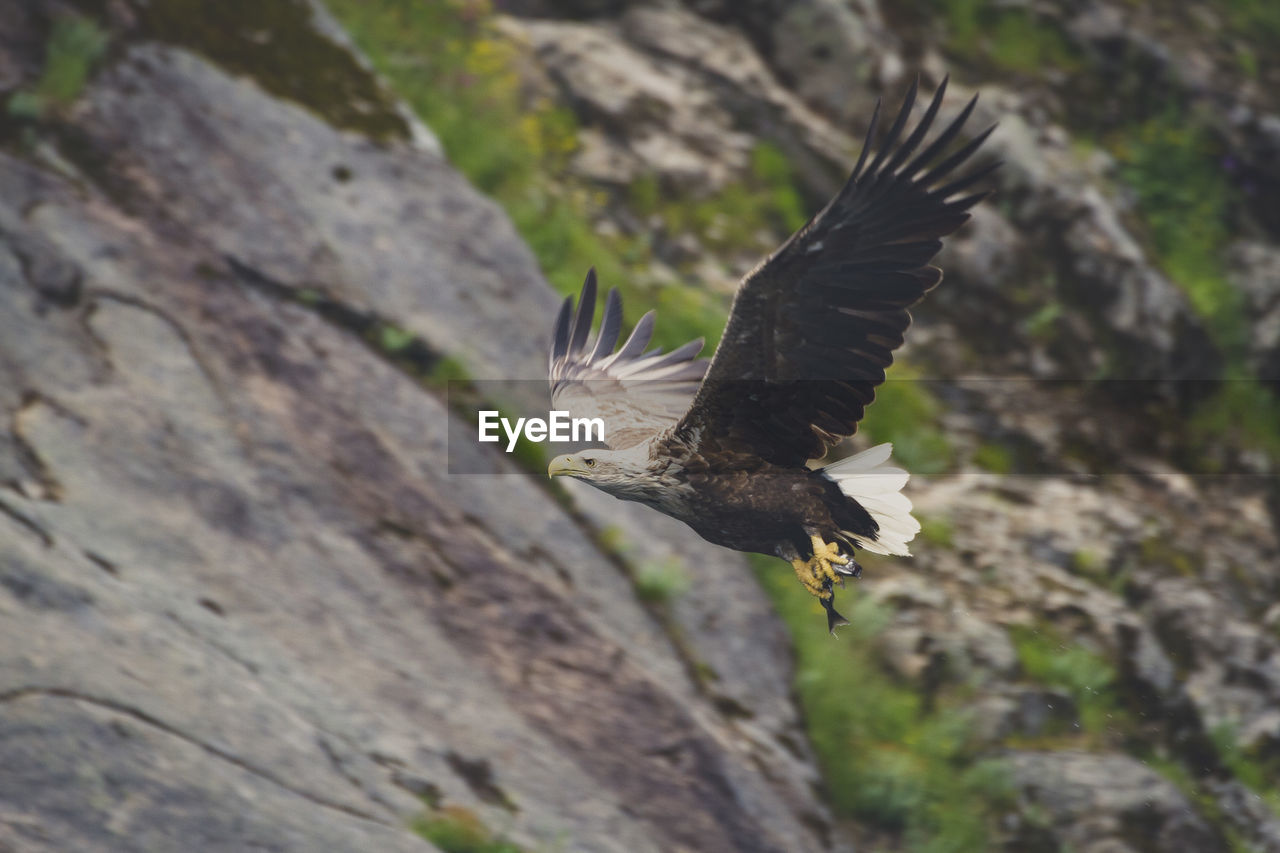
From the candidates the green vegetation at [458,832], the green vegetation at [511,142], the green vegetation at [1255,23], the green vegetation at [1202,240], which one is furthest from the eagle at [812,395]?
the green vegetation at [1255,23]

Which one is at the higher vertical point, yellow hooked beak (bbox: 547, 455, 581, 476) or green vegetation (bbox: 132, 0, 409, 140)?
green vegetation (bbox: 132, 0, 409, 140)

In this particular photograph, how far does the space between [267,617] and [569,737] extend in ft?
6.35

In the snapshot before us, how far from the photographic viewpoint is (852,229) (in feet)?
14.2

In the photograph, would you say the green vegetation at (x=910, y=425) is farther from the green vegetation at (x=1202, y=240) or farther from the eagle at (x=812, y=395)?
the eagle at (x=812, y=395)

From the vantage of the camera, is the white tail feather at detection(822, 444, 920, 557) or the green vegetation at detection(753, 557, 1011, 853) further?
the green vegetation at detection(753, 557, 1011, 853)

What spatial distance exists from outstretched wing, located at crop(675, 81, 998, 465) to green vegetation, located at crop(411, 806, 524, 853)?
267 centimetres

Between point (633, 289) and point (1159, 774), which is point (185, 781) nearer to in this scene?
point (633, 289)

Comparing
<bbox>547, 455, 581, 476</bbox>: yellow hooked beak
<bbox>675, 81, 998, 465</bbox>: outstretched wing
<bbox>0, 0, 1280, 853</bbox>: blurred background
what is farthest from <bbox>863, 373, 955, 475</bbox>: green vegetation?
<bbox>547, 455, 581, 476</bbox>: yellow hooked beak

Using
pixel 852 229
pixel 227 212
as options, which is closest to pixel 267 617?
pixel 227 212

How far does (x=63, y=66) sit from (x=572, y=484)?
458 cm

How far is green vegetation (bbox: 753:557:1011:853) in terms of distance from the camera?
7.76 metres

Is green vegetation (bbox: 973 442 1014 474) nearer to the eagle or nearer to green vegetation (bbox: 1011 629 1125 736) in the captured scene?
green vegetation (bbox: 1011 629 1125 736)

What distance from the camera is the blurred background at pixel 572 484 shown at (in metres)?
6.05

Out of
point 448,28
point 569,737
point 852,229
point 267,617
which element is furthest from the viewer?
point 448,28
